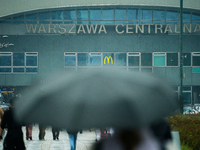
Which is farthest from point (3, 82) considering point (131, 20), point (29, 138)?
point (29, 138)

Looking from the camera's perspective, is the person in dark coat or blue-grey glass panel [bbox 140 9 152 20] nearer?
the person in dark coat

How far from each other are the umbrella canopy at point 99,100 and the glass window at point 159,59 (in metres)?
39.0

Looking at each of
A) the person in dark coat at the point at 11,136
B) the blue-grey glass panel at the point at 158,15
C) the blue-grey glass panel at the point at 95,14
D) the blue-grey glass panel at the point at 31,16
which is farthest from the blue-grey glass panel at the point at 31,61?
the person in dark coat at the point at 11,136

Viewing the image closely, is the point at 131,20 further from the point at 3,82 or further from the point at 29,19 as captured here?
the point at 3,82

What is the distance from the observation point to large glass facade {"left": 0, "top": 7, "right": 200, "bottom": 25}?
41.6 metres

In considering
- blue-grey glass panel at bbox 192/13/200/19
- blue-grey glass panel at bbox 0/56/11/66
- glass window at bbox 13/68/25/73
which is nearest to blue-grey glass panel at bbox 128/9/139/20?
blue-grey glass panel at bbox 192/13/200/19

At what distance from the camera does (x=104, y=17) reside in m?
41.7

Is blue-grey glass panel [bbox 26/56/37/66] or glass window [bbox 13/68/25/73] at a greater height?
blue-grey glass panel [bbox 26/56/37/66]

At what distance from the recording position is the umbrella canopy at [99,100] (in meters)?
1.57

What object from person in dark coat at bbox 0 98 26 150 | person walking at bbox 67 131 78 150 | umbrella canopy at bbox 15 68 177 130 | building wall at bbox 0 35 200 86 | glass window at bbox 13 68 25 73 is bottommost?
person in dark coat at bbox 0 98 26 150

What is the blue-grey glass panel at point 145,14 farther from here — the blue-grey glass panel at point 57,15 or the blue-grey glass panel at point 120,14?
the blue-grey glass panel at point 57,15

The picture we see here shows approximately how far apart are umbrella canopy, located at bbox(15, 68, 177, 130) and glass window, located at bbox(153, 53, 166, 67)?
128ft

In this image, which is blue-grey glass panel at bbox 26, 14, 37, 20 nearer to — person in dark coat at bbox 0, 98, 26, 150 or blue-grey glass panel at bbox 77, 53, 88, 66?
blue-grey glass panel at bbox 77, 53, 88, 66

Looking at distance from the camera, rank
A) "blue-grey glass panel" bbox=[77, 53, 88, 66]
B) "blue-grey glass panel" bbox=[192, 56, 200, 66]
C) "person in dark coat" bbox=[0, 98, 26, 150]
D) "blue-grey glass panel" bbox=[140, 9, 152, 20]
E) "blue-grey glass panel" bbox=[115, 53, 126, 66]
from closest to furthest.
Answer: "person in dark coat" bbox=[0, 98, 26, 150] → "blue-grey glass panel" bbox=[77, 53, 88, 66] → "blue-grey glass panel" bbox=[115, 53, 126, 66] → "blue-grey glass panel" bbox=[192, 56, 200, 66] → "blue-grey glass panel" bbox=[140, 9, 152, 20]
